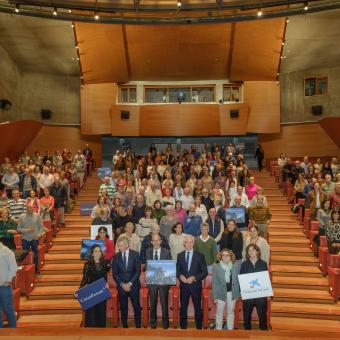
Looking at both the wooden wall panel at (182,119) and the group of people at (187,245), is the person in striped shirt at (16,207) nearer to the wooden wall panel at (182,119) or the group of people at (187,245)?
the group of people at (187,245)

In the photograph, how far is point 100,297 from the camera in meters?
6.35

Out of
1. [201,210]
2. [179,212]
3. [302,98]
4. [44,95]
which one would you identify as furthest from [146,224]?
[44,95]

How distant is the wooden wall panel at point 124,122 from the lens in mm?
19562

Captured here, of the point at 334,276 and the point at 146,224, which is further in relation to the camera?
the point at 146,224

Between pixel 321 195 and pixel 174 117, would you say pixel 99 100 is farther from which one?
pixel 321 195

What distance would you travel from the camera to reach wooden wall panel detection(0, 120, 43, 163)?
1516cm

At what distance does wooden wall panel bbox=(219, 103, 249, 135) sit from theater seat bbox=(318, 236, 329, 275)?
10533 millimetres

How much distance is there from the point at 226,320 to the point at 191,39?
1226 cm

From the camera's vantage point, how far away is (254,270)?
21.1 ft

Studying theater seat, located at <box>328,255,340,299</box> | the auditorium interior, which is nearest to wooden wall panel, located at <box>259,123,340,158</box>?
the auditorium interior

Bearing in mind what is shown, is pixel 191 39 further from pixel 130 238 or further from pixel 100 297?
pixel 100 297

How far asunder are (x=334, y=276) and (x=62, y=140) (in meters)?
14.7

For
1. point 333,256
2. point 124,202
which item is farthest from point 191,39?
point 333,256

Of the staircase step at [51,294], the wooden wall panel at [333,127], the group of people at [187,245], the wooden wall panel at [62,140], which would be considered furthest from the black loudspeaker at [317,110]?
the staircase step at [51,294]
